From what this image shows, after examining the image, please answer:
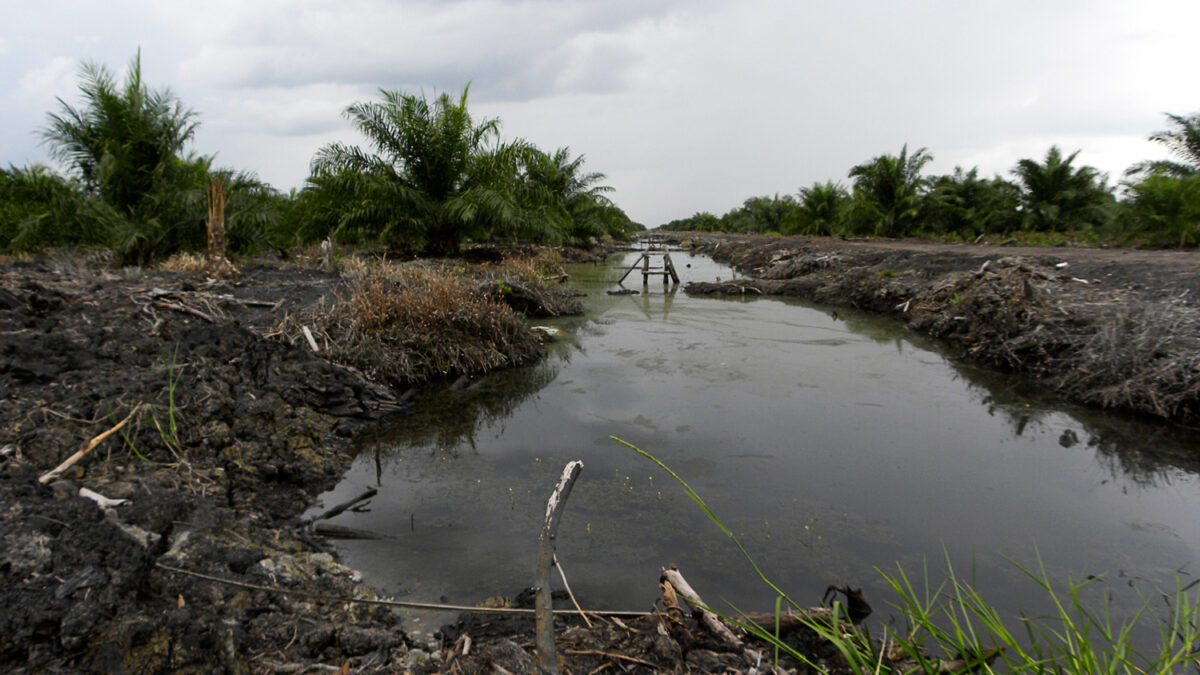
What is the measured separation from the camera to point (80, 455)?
3.15 metres

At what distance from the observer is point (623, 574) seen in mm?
3178

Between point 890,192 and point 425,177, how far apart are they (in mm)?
20835

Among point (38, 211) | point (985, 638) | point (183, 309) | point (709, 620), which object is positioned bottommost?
point (985, 638)

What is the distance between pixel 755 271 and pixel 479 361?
1633 cm

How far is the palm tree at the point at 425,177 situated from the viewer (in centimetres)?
1492

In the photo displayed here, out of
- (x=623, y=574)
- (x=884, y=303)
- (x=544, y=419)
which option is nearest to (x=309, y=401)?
(x=544, y=419)

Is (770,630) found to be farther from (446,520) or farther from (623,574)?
(446,520)

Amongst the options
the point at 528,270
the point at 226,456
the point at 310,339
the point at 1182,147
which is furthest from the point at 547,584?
the point at 1182,147

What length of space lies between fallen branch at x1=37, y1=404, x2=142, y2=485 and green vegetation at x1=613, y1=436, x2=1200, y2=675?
298cm

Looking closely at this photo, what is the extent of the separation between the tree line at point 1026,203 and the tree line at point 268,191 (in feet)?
51.1

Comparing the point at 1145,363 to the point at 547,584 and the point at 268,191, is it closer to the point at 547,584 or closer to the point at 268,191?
the point at 547,584

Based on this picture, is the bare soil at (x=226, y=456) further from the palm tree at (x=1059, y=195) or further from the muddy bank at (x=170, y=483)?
the palm tree at (x=1059, y=195)

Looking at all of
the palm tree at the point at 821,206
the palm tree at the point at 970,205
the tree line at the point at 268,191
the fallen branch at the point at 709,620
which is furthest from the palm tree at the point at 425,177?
the palm tree at the point at 821,206

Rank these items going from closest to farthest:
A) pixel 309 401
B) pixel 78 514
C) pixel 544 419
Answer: pixel 78 514
pixel 309 401
pixel 544 419
